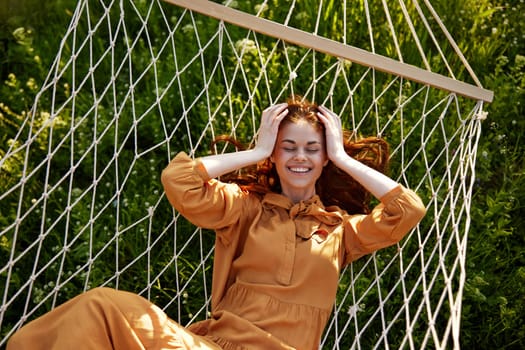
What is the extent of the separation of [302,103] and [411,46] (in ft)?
3.83

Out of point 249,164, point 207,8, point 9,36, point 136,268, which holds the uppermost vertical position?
point 207,8

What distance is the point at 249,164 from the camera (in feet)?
9.02

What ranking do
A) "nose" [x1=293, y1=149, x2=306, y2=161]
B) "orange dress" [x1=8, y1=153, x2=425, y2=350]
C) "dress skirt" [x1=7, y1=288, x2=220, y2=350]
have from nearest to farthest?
"dress skirt" [x1=7, y1=288, x2=220, y2=350]
"orange dress" [x1=8, y1=153, x2=425, y2=350]
"nose" [x1=293, y1=149, x2=306, y2=161]

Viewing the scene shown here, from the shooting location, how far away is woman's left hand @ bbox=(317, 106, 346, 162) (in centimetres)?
276

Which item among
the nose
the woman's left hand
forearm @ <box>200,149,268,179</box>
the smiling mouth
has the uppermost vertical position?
the woman's left hand

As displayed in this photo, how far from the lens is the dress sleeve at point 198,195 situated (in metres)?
2.62

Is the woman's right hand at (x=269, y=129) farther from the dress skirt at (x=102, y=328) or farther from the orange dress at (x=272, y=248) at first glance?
the dress skirt at (x=102, y=328)

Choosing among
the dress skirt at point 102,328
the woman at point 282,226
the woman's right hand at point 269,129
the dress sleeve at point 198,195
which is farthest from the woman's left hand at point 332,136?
the dress skirt at point 102,328

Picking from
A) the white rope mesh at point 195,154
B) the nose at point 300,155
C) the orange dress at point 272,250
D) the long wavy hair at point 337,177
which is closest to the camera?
the orange dress at point 272,250

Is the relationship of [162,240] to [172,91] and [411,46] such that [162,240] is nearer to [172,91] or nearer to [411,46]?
[172,91]

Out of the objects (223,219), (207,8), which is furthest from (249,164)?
(207,8)

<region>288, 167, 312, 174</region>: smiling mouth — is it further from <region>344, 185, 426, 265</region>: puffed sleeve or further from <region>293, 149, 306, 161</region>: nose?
<region>344, 185, 426, 265</region>: puffed sleeve

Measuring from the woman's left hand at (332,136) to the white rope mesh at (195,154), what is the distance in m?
0.29

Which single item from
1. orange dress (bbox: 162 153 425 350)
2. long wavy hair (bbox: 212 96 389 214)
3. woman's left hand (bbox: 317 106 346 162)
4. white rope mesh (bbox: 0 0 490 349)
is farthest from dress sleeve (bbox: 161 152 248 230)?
white rope mesh (bbox: 0 0 490 349)
